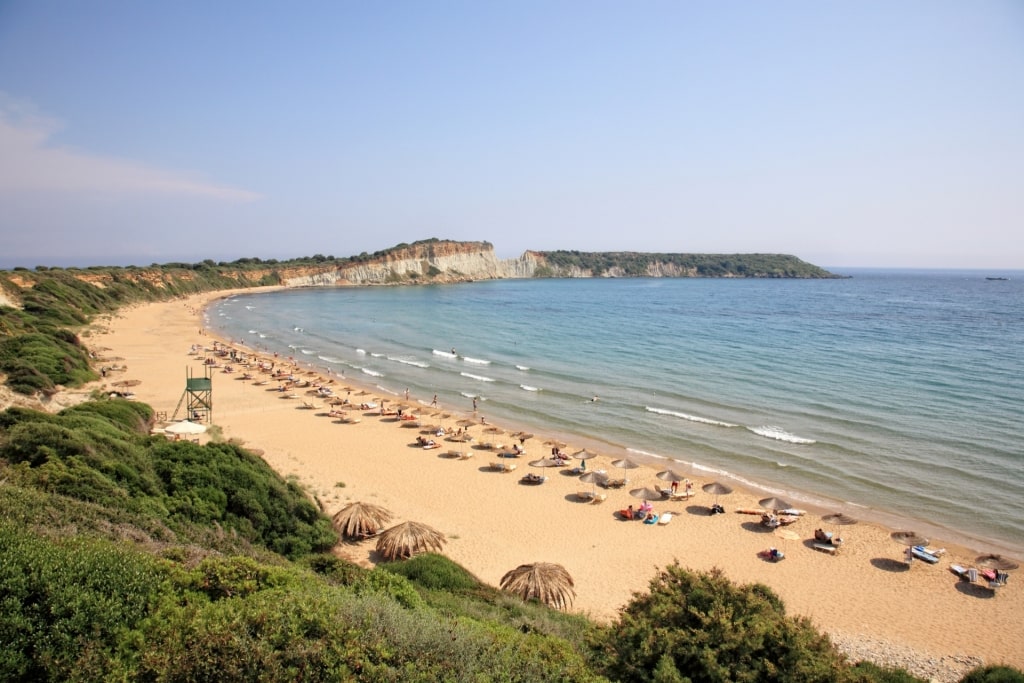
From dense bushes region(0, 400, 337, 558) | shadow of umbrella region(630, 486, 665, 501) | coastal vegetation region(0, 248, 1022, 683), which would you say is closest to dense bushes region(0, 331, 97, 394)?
dense bushes region(0, 400, 337, 558)

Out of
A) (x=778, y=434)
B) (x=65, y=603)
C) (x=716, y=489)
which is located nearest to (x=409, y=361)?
(x=778, y=434)

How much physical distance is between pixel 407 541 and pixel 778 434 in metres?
18.4

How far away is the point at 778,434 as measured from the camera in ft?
85.4

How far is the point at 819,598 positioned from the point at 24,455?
18.0 meters

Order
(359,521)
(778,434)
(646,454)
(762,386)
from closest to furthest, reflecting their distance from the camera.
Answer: (359,521) → (646,454) → (778,434) → (762,386)

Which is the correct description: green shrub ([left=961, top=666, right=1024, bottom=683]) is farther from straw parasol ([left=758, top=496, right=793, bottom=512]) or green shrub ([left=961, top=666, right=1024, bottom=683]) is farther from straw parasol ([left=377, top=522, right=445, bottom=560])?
straw parasol ([left=377, top=522, right=445, bottom=560])

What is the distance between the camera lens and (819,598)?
568 inches

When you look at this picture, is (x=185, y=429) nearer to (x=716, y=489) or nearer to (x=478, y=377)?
(x=716, y=489)

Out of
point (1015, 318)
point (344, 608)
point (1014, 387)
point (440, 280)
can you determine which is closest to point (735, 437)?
point (1014, 387)

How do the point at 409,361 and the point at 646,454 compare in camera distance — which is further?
the point at 409,361

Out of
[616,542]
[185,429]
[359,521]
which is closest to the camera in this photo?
Result: [359,521]

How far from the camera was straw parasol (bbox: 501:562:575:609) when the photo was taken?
12.7 metres

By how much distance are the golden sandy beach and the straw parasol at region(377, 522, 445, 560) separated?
0.51 m

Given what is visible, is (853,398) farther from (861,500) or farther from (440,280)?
(440,280)
